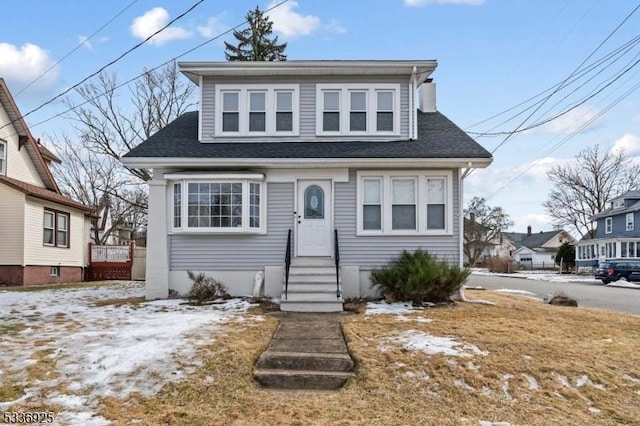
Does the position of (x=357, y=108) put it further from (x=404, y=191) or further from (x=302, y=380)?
(x=302, y=380)

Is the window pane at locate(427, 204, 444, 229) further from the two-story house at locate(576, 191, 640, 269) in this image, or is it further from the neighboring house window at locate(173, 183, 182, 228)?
the two-story house at locate(576, 191, 640, 269)

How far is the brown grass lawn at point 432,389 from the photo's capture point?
5.11m

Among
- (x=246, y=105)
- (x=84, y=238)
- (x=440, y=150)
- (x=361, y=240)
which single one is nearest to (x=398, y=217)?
(x=361, y=240)

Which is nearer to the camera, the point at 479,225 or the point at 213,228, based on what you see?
the point at 213,228

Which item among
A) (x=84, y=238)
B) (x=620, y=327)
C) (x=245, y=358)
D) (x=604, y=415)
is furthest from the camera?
(x=84, y=238)

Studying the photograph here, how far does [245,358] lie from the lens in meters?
6.44

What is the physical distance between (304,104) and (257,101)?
1.19m

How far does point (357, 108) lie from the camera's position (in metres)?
12.6

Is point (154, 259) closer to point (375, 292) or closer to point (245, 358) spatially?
point (375, 292)

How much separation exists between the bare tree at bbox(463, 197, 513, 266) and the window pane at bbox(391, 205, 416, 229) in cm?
4207

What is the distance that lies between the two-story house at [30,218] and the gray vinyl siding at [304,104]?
8.79 metres

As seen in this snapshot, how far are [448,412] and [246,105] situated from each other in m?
9.34

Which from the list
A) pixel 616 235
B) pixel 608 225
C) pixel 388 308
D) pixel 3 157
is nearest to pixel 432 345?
pixel 388 308

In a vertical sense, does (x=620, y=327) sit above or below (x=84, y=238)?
below
